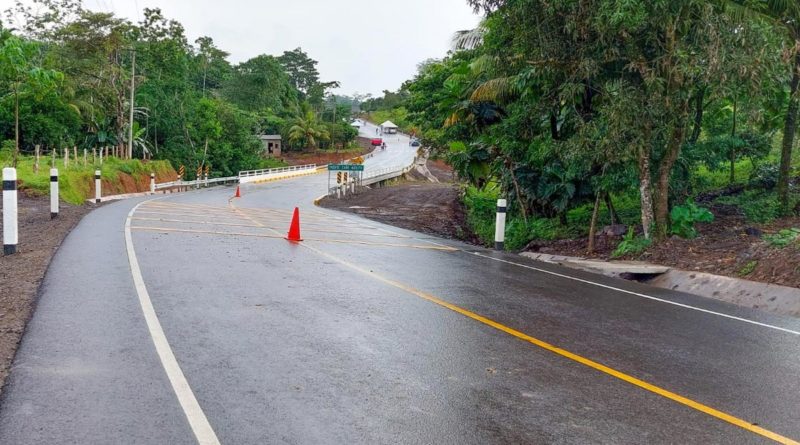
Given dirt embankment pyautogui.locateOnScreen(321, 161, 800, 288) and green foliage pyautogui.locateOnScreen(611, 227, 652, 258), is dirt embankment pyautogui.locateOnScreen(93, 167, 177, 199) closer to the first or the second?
dirt embankment pyautogui.locateOnScreen(321, 161, 800, 288)

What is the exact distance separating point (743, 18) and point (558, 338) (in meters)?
8.35

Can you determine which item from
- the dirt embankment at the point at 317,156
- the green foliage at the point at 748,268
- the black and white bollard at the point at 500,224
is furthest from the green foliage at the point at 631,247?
the dirt embankment at the point at 317,156

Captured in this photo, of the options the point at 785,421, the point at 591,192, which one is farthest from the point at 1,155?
the point at 785,421

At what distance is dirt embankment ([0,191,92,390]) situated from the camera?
18.4 feet

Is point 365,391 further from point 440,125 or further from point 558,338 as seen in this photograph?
point 440,125

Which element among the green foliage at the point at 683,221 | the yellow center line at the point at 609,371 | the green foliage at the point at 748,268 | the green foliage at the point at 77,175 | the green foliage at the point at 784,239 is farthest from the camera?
the green foliage at the point at 77,175

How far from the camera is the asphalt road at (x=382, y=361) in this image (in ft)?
13.2

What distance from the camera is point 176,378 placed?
15.4 feet

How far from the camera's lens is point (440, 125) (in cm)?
3503

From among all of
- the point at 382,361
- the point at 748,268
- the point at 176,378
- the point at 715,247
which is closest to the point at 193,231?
the point at 382,361

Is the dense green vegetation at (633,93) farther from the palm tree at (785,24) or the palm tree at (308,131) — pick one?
the palm tree at (308,131)

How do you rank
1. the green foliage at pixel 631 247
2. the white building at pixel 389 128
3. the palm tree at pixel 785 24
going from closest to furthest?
1. the palm tree at pixel 785 24
2. the green foliage at pixel 631 247
3. the white building at pixel 389 128

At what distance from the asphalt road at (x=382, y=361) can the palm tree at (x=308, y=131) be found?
8937cm

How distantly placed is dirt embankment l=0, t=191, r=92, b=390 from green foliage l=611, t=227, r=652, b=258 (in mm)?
9985
